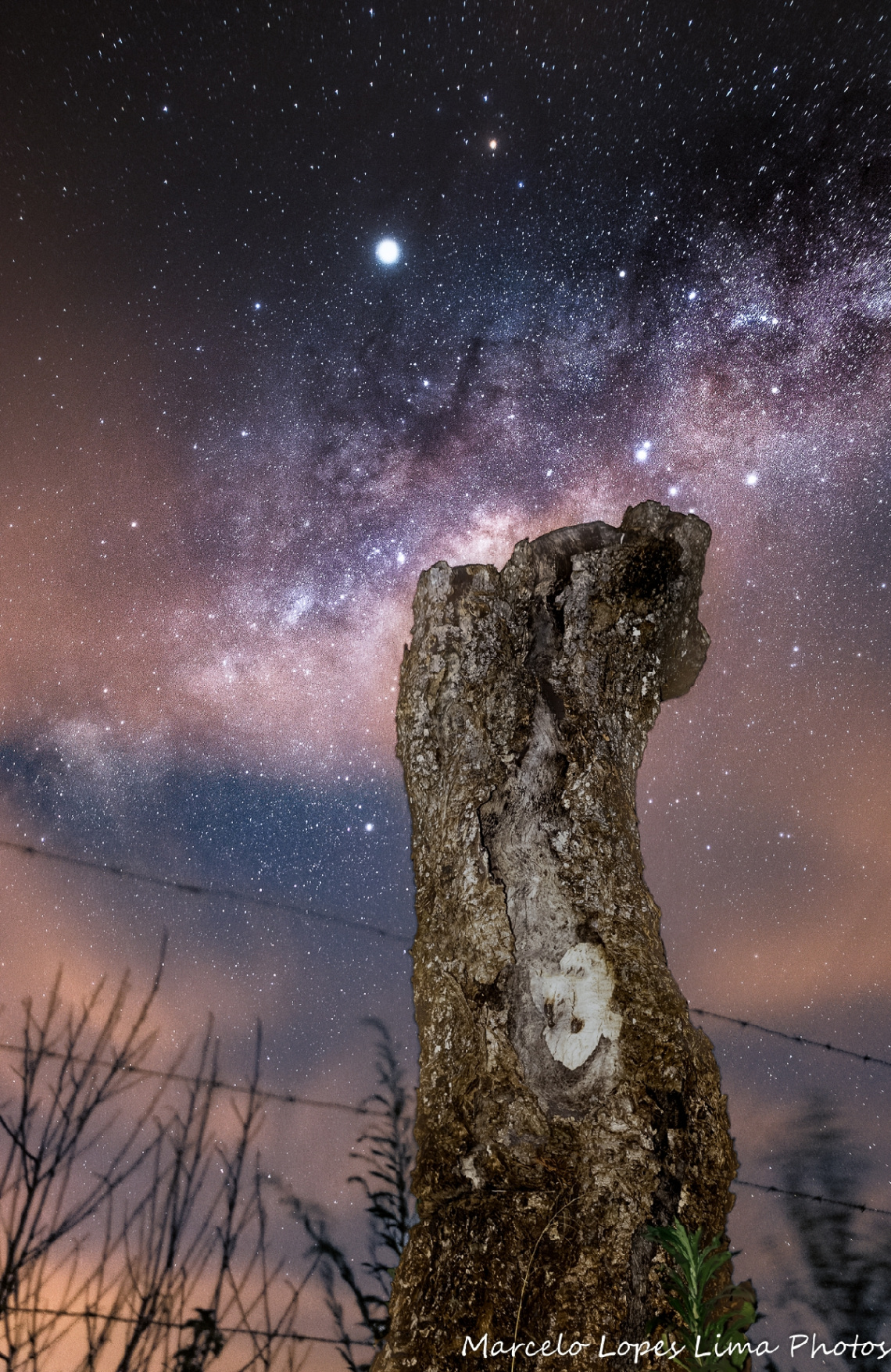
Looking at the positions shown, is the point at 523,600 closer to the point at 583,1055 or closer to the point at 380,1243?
the point at 583,1055

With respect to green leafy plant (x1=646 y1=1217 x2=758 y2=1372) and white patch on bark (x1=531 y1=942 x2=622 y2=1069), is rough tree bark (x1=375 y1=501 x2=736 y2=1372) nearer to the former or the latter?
white patch on bark (x1=531 y1=942 x2=622 y2=1069)

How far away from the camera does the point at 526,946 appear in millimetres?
2820

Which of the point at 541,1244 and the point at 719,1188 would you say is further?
the point at 719,1188

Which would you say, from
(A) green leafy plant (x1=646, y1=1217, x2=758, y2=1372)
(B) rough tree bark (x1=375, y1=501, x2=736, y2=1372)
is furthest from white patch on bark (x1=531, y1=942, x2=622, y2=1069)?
(A) green leafy plant (x1=646, y1=1217, x2=758, y2=1372)

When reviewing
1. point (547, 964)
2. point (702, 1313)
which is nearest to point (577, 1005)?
point (547, 964)

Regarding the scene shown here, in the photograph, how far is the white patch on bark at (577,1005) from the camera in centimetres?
265

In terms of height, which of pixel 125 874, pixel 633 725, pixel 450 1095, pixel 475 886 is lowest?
pixel 450 1095

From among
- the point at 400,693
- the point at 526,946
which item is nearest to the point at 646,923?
the point at 526,946

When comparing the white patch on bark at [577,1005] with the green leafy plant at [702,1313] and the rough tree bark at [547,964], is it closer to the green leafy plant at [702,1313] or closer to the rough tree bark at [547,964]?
the rough tree bark at [547,964]

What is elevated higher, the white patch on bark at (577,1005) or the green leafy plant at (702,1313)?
the white patch on bark at (577,1005)

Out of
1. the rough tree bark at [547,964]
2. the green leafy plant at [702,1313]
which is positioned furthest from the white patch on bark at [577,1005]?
the green leafy plant at [702,1313]

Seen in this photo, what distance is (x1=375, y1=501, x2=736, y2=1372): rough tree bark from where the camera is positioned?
92.3 inches

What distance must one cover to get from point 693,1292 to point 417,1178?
1061 millimetres

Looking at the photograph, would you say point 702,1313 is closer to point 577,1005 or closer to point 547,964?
point 577,1005
